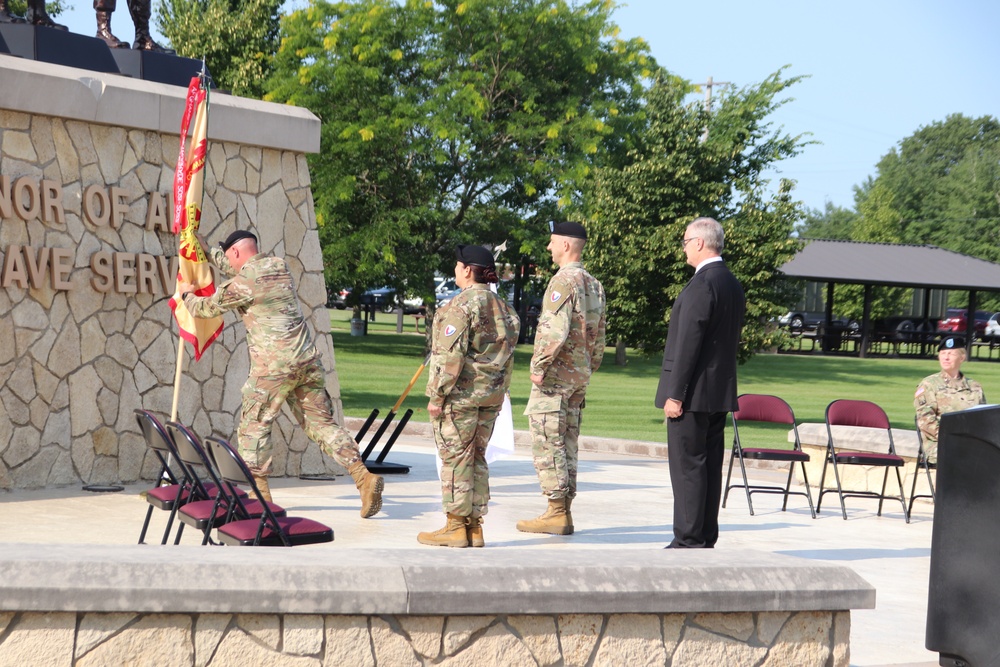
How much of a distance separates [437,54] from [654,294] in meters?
12.8

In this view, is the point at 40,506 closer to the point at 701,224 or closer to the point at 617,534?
the point at 617,534

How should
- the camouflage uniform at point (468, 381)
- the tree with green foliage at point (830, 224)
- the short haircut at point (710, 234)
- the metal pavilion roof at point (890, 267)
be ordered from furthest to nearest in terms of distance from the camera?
1. the tree with green foliage at point (830, 224)
2. the metal pavilion roof at point (890, 267)
3. the camouflage uniform at point (468, 381)
4. the short haircut at point (710, 234)

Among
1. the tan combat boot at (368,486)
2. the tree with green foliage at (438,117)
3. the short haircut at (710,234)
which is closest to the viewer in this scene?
the short haircut at (710,234)

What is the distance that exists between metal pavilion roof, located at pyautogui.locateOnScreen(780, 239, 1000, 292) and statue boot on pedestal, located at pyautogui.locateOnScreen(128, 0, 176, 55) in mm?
31945

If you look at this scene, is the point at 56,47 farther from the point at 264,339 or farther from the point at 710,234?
the point at 710,234

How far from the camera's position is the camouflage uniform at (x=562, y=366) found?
26.1ft

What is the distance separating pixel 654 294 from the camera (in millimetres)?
23094

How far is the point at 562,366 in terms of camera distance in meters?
8.12

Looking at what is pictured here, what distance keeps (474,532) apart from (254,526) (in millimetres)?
2131

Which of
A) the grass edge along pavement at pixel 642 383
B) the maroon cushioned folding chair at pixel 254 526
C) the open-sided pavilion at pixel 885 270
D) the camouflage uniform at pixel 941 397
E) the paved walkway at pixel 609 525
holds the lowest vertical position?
the grass edge along pavement at pixel 642 383

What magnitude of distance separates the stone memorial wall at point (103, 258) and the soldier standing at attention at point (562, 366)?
3.11 metres

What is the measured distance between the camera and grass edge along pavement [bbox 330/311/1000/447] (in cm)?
1900

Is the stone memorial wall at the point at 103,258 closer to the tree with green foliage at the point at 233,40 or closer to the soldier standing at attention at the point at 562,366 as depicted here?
the soldier standing at attention at the point at 562,366

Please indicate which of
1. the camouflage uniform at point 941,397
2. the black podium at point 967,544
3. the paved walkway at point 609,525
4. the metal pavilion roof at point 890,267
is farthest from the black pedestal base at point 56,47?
the metal pavilion roof at point 890,267
